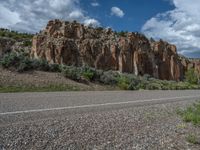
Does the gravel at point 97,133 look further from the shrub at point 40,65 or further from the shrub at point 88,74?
the shrub at point 88,74

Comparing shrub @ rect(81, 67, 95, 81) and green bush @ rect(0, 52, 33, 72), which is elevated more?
green bush @ rect(0, 52, 33, 72)

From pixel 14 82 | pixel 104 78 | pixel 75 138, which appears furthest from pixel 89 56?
pixel 75 138

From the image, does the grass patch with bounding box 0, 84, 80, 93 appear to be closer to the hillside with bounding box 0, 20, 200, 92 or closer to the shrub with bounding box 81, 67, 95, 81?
the shrub with bounding box 81, 67, 95, 81

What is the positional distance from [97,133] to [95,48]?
A: 50.2 m

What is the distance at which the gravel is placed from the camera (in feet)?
18.7

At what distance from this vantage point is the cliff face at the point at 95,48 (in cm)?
5375

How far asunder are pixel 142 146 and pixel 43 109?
4138mm

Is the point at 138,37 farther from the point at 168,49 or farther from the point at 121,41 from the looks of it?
the point at 168,49

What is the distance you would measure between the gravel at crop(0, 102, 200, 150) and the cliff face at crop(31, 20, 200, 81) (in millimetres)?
42228

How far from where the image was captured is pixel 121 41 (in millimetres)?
60781

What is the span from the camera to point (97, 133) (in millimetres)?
6738

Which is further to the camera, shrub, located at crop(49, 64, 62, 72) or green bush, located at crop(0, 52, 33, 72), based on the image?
shrub, located at crop(49, 64, 62, 72)

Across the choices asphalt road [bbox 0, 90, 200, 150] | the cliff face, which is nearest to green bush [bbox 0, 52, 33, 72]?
asphalt road [bbox 0, 90, 200, 150]

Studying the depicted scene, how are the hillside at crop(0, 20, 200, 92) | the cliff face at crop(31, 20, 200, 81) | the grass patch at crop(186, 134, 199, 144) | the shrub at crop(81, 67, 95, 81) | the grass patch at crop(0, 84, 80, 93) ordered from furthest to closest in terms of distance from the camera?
1. the cliff face at crop(31, 20, 200, 81)
2. the hillside at crop(0, 20, 200, 92)
3. the shrub at crop(81, 67, 95, 81)
4. the grass patch at crop(0, 84, 80, 93)
5. the grass patch at crop(186, 134, 199, 144)
